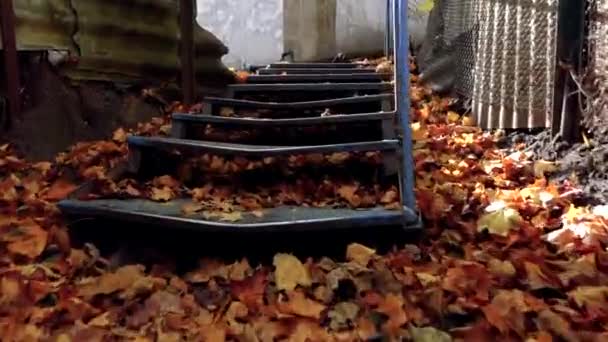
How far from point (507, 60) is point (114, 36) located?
2449 millimetres

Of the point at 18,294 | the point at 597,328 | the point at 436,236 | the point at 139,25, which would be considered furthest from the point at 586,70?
the point at 139,25

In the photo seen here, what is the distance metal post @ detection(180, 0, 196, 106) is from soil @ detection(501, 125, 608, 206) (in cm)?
223

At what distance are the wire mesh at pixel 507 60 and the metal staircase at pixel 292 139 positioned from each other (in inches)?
25.1

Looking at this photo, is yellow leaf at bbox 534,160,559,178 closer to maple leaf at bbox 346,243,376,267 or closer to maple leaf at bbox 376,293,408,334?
maple leaf at bbox 346,243,376,267

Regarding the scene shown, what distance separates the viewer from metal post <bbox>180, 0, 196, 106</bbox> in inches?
155

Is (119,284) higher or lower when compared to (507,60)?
Result: lower

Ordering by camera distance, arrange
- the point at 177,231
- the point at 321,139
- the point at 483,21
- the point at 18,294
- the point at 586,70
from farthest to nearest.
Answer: the point at 483,21 → the point at 321,139 → the point at 586,70 → the point at 177,231 → the point at 18,294

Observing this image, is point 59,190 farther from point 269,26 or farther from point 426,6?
point 426,6

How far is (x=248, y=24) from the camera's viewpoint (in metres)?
6.99

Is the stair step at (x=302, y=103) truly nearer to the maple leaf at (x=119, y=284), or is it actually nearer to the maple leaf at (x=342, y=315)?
the maple leaf at (x=119, y=284)

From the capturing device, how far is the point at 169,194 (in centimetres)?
243

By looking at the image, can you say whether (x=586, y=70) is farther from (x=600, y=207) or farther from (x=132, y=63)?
(x=132, y=63)

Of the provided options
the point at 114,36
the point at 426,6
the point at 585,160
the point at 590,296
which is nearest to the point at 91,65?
the point at 114,36

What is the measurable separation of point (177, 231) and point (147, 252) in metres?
0.15
